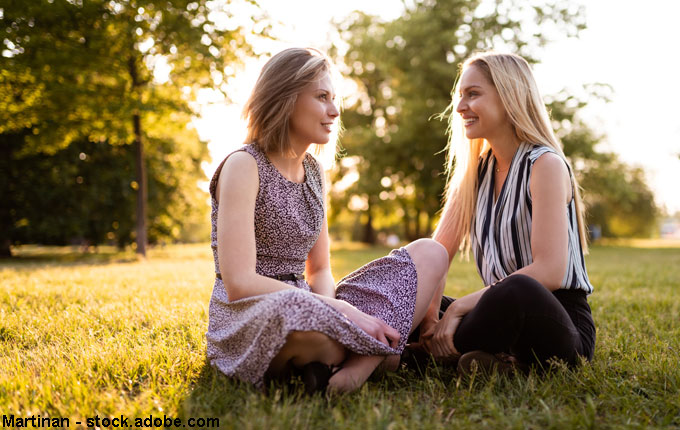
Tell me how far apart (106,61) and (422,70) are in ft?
41.7

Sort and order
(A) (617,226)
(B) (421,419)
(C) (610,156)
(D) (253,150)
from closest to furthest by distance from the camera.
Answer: (B) (421,419) → (D) (253,150) → (C) (610,156) → (A) (617,226)

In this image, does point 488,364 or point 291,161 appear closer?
point 488,364

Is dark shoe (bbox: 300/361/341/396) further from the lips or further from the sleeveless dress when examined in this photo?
the lips

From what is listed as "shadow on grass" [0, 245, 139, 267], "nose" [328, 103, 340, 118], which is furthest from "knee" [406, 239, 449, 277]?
"shadow on grass" [0, 245, 139, 267]

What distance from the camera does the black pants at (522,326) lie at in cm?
229

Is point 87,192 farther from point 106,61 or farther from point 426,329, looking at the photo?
point 426,329

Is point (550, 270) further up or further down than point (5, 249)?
further up

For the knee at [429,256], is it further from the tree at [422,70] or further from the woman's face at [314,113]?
the tree at [422,70]

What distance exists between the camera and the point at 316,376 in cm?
226

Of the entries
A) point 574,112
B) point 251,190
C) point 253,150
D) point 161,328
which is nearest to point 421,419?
point 251,190

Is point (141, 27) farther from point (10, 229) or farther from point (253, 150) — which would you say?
point (253, 150)

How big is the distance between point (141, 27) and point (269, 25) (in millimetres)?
2922

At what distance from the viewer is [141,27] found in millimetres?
11211

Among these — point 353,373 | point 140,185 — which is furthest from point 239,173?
point 140,185
